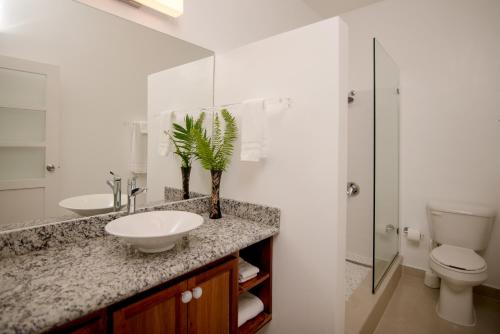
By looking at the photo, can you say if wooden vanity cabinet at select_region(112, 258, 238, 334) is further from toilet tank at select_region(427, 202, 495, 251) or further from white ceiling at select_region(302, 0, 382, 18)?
white ceiling at select_region(302, 0, 382, 18)

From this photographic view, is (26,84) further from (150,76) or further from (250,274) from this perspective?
(250,274)

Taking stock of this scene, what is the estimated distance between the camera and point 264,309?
1435mm

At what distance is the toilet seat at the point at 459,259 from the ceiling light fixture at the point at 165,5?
7.86 ft

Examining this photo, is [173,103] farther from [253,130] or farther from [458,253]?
[458,253]

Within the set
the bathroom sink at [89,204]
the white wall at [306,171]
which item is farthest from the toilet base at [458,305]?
the bathroom sink at [89,204]

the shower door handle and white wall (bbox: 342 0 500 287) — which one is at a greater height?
white wall (bbox: 342 0 500 287)

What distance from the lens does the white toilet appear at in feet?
5.77

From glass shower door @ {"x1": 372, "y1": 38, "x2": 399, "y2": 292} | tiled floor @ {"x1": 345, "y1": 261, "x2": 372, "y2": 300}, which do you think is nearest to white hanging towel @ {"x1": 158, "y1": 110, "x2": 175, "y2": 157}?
glass shower door @ {"x1": 372, "y1": 38, "x2": 399, "y2": 292}

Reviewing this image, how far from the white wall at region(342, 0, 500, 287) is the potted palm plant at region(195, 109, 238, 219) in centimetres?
163

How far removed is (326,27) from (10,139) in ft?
4.58

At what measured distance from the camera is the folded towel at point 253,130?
1.33 metres

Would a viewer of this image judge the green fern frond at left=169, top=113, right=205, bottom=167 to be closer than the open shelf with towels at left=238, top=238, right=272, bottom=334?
No

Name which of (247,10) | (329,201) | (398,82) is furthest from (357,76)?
(329,201)

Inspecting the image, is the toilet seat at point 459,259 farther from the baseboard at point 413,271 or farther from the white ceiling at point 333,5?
the white ceiling at point 333,5
